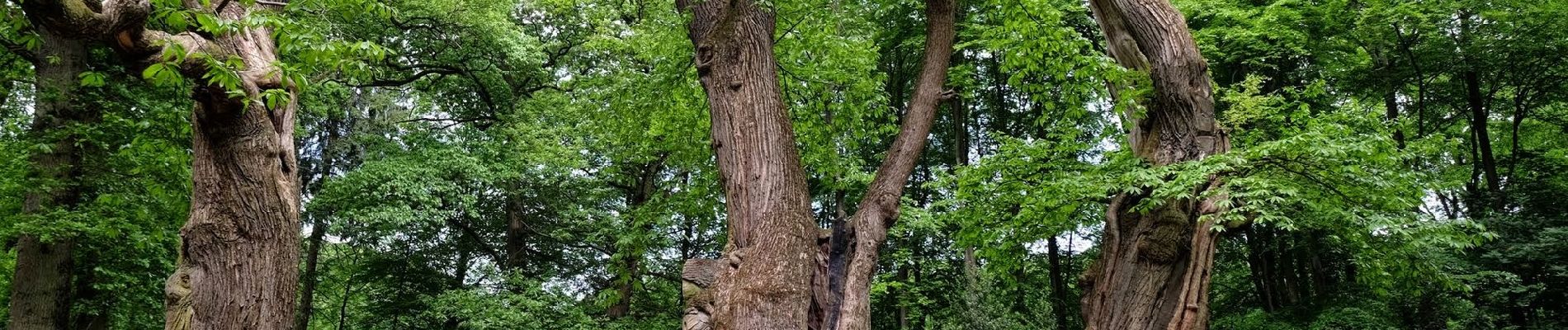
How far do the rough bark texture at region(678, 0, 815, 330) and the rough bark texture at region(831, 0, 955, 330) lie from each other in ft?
3.31

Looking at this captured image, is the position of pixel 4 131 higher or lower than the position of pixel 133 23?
higher

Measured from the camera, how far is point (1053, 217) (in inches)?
288

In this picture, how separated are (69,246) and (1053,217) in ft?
32.3

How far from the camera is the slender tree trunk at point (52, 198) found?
28.1 ft

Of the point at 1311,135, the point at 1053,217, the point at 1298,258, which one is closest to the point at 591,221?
the point at 1053,217

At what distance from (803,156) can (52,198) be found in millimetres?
7568

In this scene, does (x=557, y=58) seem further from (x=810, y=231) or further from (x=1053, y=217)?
(x=810, y=231)

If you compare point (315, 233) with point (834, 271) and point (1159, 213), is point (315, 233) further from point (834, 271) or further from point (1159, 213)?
point (1159, 213)

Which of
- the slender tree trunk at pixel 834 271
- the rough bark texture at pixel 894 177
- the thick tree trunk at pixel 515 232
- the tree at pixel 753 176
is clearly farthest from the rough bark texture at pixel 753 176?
the thick tree trunk at pixel 515 232

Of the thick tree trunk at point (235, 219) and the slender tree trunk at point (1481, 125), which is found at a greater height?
the slender tree trunk at point (1481, 125)

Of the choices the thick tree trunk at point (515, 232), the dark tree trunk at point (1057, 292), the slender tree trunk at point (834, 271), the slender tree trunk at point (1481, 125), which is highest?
the slender tree trunk at point (1481, 125)

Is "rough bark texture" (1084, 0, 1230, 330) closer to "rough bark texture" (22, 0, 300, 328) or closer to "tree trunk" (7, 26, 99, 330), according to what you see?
"rough bark texture" (22, 0, 300, 328)

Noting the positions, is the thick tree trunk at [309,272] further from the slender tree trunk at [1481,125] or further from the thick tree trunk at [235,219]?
the slender tree trunk at [1481,125]

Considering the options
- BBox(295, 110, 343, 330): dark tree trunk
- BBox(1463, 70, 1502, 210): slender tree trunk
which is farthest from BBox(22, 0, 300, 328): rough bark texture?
BBox(1463, 70, 1502, 210): slender tree trunk
